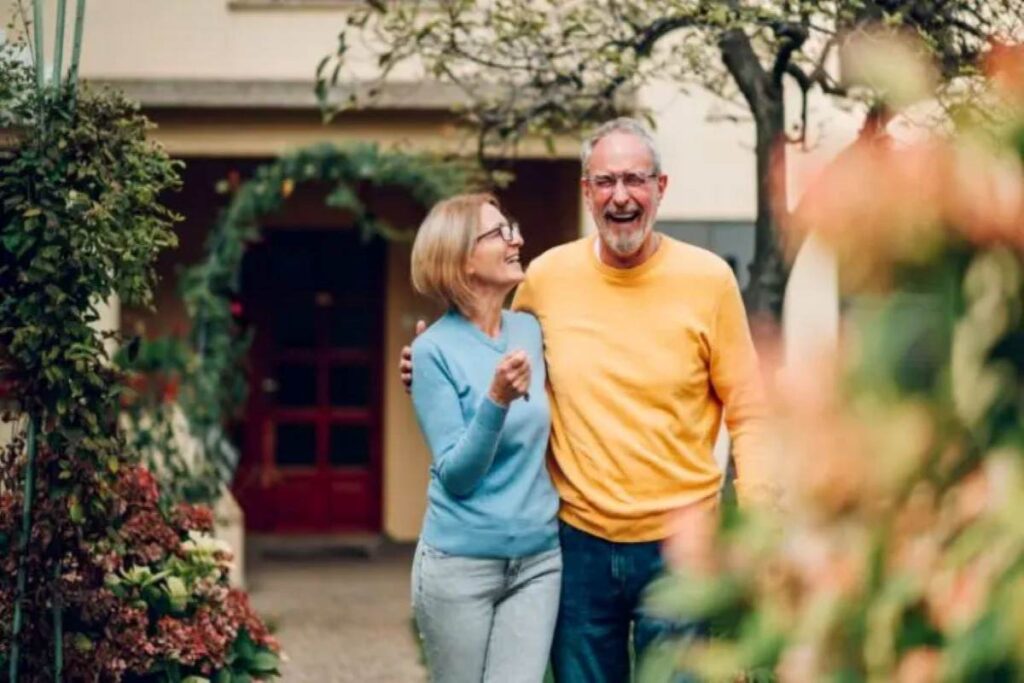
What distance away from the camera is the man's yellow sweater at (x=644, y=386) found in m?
4.71

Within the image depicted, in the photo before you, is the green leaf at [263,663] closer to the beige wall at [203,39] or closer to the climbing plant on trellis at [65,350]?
the climbing plant on trellis at [65,350]

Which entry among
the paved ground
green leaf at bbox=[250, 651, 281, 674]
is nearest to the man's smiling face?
green leaf at bbox=[250, 651, 281, 674]

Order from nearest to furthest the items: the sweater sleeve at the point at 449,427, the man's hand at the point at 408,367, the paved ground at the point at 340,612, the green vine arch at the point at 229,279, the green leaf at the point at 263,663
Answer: the sweater sleeve at the point at 449,427, the man's hand at the point at 408,367, the green leaf at the point at 263,663, the paved ground at the point at 340,612, the green vine arch at the point at 229,279

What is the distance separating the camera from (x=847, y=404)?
179cm

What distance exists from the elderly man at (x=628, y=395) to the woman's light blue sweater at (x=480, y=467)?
0.09 metres

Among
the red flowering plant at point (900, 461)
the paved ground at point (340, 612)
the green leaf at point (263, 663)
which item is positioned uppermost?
the red flowering plant at point (900, 461)

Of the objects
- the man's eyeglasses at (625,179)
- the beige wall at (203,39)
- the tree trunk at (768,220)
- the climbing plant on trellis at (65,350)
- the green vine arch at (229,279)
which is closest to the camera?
the man's eyeglasses at (625,179)

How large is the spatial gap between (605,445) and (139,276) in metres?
1.98

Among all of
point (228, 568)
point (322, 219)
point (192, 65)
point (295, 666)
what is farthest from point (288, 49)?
point (228, 568)

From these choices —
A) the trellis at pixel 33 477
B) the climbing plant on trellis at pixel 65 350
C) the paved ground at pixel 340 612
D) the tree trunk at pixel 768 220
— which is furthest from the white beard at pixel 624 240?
the paved ground at pixel 340 612

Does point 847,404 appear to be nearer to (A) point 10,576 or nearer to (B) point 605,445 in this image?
(B) point 605,445

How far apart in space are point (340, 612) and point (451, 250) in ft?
29.1

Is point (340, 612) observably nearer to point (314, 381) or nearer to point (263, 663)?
point (314, 381)

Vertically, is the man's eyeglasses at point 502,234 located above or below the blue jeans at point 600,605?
above
